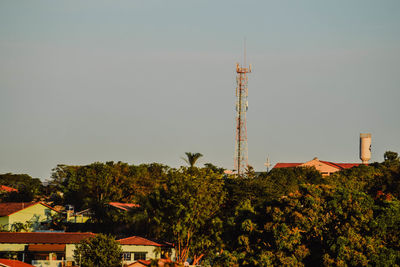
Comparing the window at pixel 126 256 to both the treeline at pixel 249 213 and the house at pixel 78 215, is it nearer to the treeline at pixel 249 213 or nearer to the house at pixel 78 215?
the treeline at pixel 249 213

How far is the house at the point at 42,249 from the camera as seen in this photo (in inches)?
1845

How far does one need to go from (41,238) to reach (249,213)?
21.7 meters

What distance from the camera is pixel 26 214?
6378 centimetres

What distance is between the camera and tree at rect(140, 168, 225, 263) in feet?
164

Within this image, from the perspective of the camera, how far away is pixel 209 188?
2089 inches

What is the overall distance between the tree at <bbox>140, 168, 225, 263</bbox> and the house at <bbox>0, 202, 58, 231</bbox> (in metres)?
17.8

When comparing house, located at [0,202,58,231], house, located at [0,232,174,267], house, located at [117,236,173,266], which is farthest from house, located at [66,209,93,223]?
house, located at [117,236,173,266]

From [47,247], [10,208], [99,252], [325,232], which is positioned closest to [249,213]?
[325,232]

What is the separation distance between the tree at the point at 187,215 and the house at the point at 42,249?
7.11m

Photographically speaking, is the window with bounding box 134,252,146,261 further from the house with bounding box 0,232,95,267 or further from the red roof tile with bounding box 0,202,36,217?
the red roof tile with bounding box 0,202,36,217

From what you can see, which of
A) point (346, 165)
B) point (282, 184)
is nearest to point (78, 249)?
point (282, 184)

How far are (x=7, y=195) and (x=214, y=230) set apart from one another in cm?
4624

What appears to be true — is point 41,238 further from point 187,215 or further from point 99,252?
point 187,215

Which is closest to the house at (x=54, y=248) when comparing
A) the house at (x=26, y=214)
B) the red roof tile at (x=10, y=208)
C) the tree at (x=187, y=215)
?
the tree at (x=187, y=215)
